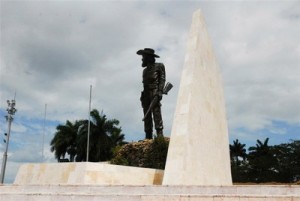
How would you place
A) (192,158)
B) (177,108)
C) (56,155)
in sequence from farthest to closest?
(56,155)
(177,108)
(192,158)

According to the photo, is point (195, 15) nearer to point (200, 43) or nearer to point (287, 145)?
point (200, 43)

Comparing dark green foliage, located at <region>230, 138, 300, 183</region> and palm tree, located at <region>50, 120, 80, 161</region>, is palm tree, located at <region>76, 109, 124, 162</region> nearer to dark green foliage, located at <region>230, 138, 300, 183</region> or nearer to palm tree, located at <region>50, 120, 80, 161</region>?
palm tree, located at <region>50, 120, 80, 161</region>

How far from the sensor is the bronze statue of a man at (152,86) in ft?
47.0

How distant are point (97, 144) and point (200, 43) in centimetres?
2106

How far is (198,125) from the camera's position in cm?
1091

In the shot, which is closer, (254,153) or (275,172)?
(275,172)

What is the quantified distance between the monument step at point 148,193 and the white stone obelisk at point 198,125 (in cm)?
128

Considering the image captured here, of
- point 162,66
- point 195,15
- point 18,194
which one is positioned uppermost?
point 195,15

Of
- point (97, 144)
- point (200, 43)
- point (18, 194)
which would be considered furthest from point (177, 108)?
point (97, 144)

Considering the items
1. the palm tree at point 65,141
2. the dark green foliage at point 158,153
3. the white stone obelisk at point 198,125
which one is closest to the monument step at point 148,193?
the white stone obelisk at point 198,125

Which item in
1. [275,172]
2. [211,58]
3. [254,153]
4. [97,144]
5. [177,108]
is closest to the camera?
[177,108]

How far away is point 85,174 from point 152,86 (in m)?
5.83

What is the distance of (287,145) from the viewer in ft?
137

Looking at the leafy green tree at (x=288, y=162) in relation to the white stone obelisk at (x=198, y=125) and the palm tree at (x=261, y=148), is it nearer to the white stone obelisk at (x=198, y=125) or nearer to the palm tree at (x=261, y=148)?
the palm tree at (x=261, y=148)
